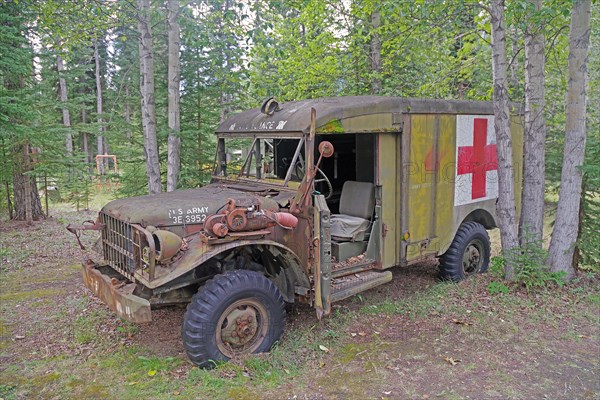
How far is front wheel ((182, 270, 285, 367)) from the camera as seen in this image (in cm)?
427

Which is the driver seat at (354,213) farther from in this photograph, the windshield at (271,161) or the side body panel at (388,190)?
the windshield at (271,161)

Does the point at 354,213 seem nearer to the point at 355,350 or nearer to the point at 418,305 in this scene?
the point at 418,305

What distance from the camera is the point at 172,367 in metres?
4.47

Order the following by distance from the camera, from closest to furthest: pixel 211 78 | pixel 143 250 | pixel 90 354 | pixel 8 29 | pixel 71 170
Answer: pixel 143 250
pixel 90 354
pixel 8 29
pixel 211 78
pixel 71 170

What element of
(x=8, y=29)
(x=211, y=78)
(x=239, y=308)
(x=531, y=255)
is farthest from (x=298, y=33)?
(x=239, y=308)

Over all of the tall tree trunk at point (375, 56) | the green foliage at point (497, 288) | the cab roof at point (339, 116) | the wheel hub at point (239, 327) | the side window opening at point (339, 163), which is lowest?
the green foliage at point (497, 288)

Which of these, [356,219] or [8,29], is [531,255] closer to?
[356,219]

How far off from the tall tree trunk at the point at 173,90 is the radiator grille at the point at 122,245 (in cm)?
329

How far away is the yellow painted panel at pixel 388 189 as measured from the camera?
18.6 ft

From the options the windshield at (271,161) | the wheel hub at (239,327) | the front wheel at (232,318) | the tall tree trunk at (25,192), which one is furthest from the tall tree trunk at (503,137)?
the tall tree trunk at (25,192)

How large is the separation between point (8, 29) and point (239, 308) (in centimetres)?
778

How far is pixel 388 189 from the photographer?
5.76 metres

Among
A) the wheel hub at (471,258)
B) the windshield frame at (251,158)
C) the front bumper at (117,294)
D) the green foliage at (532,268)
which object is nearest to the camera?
the front bumper at (117,294)

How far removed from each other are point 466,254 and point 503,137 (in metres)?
1.86
